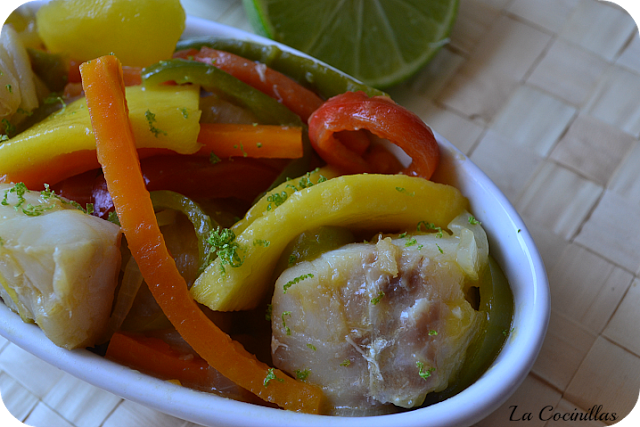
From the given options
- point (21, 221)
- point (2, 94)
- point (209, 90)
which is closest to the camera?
point (21, 221)

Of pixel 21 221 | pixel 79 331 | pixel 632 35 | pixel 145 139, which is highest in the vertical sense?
pixel 632 35

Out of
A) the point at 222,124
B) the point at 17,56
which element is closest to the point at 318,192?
the point at 222,124

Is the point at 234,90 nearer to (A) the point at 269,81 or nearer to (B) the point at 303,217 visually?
(A) the point at 269,81

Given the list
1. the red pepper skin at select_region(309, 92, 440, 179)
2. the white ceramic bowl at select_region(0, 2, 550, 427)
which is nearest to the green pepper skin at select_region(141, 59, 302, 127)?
the red pepper skin at select_region(309, 92, 440, 179)

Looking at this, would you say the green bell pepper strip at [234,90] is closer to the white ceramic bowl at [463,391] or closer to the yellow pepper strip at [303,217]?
the yellow pepper strip at [303,217]

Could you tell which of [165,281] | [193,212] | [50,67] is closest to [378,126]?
[193,212]

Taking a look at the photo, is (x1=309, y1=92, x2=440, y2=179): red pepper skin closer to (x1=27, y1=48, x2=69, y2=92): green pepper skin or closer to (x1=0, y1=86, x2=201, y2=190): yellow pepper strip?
(x1=0, y1=86, x2=201, y2=190): yellow pepper strip

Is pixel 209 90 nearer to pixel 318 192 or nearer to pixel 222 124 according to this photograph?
pixel 222 124
